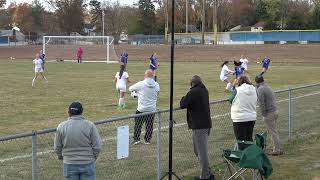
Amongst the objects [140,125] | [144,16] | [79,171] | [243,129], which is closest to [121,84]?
[140,125]

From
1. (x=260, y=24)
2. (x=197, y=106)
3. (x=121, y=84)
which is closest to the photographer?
(x=197, y=106)

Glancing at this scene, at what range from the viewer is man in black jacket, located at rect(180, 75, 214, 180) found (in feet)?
31.3

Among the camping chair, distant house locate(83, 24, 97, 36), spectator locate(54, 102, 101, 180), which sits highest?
distant house locate(83, 24, 97, 36)

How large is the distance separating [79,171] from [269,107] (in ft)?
19.5

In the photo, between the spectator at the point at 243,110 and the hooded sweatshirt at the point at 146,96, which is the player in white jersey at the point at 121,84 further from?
the spectator at the point at 243,110

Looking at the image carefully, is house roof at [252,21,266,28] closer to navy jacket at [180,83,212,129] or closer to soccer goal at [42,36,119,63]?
soccer goal at [42,36,119,63]

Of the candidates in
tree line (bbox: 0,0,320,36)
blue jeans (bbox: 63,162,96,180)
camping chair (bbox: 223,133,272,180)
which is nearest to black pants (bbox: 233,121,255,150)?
camping chair (bbox: 223,133,272,180)

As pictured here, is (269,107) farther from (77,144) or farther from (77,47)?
(77,47)

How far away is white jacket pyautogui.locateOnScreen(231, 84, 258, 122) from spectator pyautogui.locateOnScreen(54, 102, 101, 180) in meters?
4.33

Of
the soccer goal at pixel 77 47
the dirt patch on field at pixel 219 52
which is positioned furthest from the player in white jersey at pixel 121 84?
the soccer goal at pixel 77 47

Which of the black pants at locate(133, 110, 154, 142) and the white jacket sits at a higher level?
the white jacket

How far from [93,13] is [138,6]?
22281 mm

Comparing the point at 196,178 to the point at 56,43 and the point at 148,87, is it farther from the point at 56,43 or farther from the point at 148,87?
the point at 56,43

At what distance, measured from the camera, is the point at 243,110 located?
10.9 m
